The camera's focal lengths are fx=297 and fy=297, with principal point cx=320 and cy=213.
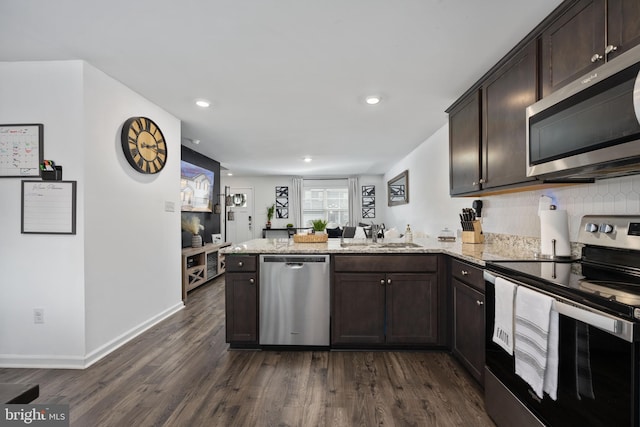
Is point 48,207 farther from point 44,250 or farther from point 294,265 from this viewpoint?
point 294,265

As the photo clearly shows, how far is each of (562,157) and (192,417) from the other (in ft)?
8.14

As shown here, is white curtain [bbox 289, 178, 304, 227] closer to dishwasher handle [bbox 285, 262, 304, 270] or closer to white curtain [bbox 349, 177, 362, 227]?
white curtain [bbox 349, 177, 362, 227]

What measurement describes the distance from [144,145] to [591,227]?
3646 millimetres

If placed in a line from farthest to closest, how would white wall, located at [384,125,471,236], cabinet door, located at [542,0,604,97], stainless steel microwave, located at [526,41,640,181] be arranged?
1. white wall, located at [384,125,471,236]
2. cabinet door, located at [542,0,604,97]
3. stainless steel microwave, located at [526,41,640,181]

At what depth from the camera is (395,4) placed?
5.49 feet

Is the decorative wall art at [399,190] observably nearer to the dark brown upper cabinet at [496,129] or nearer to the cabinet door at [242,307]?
the dark brown upper cabinet at [496,129]

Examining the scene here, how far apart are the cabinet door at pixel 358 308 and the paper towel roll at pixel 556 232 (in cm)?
119

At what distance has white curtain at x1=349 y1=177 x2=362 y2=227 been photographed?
8469mm

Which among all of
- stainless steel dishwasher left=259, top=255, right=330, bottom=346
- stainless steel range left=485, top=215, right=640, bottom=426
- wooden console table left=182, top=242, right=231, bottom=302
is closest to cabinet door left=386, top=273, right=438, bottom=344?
stainless steel dishwasher left=259, top=255, right=330, bottom=346

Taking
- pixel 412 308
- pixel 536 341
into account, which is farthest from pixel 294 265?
pixel 536 341

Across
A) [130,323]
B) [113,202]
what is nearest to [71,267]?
[113,202]

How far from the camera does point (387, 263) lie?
2547 millimetres

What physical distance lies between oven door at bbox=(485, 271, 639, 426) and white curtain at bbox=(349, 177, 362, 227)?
7231mm

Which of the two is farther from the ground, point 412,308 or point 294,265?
point 294,265
